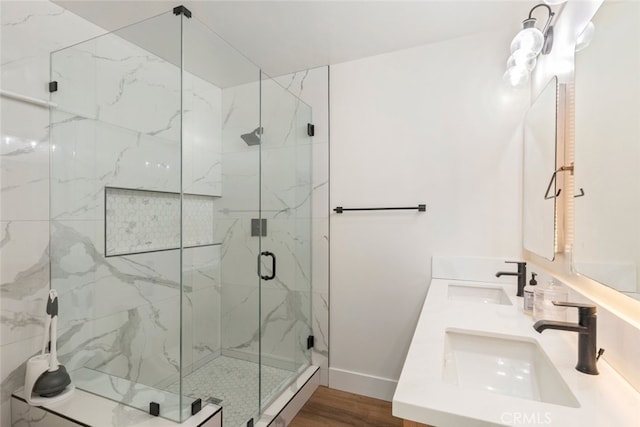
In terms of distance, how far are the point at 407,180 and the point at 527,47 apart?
0.97m

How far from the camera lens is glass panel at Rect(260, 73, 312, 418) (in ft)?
7.04

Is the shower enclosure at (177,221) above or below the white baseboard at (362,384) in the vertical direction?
above

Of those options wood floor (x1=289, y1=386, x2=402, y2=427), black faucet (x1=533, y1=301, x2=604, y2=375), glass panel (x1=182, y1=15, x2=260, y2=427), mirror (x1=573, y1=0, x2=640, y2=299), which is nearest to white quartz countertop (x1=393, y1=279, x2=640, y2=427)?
black faucet (x1=533, y1=301, x2=604, y2=375)

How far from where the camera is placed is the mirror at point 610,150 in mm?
811

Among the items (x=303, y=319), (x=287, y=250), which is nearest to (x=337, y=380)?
(x=303, y=319)

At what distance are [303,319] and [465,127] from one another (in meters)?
1.84

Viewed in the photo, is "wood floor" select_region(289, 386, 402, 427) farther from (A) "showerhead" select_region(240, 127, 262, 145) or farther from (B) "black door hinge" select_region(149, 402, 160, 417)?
(A) "showerhead" select_region(240, 127, 262, 145)

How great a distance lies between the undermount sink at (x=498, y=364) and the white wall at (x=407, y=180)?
3.16 ft

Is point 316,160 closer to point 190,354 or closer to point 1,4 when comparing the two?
point 190,354

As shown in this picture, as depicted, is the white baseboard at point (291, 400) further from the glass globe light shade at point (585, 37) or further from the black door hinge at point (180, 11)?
the glass globe light shade at point (585, 37)

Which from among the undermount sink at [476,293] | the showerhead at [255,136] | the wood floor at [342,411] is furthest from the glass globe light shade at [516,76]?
the wood floor at [342,411]

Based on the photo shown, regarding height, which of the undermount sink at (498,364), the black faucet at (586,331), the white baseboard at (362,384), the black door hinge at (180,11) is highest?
the black door hinge at (180,11)

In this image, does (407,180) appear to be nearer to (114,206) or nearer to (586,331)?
(586,331)

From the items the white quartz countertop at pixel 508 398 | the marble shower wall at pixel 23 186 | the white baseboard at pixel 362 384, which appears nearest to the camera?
the white quartz countertop at pixel 508 398
